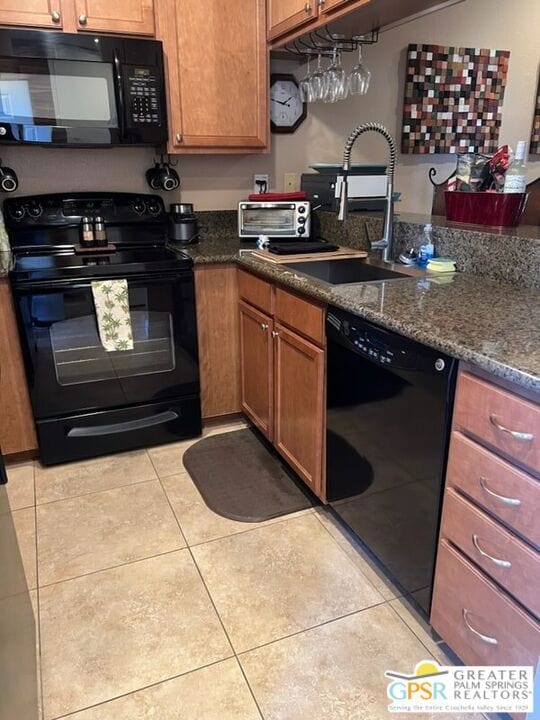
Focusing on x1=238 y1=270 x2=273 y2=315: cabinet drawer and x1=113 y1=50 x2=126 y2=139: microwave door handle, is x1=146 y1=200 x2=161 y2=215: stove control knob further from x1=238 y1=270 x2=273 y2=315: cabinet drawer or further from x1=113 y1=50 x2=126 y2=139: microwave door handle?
x1=238 y1=270 x2=273 y2=315: cabinet drawer

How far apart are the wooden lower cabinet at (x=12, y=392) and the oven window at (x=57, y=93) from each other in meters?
0.74

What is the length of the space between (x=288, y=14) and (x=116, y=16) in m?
0.74

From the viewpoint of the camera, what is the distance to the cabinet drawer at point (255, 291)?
2.25m

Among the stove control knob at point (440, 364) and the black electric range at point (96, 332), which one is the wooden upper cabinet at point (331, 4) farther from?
the stove control knob at point (440, 364)

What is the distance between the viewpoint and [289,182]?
10.4 feet

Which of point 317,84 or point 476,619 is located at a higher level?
point 317,84

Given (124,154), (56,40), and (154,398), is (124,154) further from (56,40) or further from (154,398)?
(154,398)

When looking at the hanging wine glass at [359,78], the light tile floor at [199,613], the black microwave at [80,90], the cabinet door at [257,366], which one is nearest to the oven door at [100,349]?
the cabinet door at [257,366]

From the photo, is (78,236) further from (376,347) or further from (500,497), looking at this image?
(500,497)

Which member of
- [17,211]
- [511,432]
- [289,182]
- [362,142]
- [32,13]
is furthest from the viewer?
[362,142]

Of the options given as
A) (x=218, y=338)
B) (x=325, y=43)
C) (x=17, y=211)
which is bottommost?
(x=218, y=338)

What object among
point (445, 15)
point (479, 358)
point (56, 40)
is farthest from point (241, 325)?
point (445, 15)

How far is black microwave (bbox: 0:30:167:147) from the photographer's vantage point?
7.32 feet

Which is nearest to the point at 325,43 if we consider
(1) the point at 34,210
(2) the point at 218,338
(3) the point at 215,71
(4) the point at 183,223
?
(3) the point at 215,71
